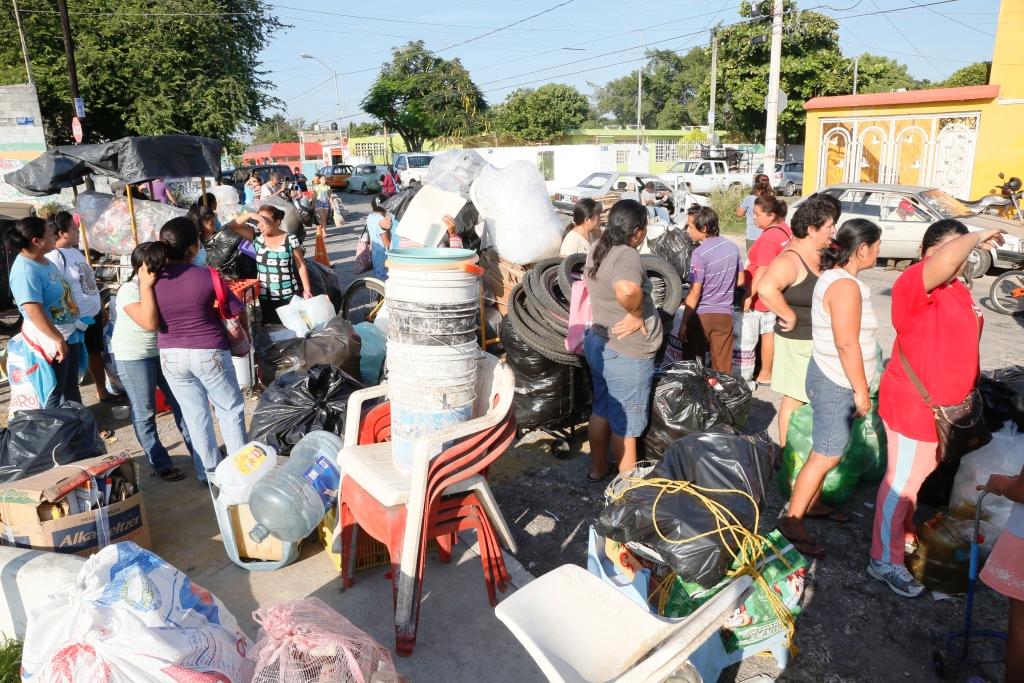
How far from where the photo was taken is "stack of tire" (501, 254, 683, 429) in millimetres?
4734

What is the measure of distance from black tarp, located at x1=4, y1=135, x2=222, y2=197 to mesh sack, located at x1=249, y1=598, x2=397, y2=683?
679 centimetres

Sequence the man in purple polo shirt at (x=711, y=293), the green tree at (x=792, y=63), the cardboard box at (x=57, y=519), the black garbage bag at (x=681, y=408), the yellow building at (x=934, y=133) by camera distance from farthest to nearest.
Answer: the green tree at (x=792, y=63) < the yellow building at (x=934, y=133) < the man in purple polo shirt at (x=711, y=293) < the black garbage bag at (x=681, y=408) < the cardboard box at (x=57, y=519)

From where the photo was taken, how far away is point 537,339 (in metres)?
4.73

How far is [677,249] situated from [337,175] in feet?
93.8

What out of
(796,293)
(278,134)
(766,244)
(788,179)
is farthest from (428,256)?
(278,134)

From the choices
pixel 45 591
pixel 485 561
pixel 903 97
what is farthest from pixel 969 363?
pixel 903 97

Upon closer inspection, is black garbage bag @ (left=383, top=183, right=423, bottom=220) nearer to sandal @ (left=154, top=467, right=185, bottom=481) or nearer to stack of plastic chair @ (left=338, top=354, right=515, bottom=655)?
sandal @ (left=154, top=467, right=185, bottom=481)

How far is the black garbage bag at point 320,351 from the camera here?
17.1 ft

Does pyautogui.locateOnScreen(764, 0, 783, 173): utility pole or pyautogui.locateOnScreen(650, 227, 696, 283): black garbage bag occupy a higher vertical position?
pyautogui.locateOnScreen(764, 0, 783, 173): utility pole

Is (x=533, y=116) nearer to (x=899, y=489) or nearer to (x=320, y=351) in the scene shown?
(x=320, y=351)

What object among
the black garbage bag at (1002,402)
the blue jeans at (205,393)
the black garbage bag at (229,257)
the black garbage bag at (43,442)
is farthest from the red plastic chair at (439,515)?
the black garbage bag at (229,257)

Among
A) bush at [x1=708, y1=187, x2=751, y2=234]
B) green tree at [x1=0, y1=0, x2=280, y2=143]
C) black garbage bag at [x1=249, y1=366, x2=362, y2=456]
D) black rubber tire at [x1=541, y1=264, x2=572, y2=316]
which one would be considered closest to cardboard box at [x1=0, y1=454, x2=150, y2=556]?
black garbage bag at [x1=249, y1=366, x2=362, y2=456]

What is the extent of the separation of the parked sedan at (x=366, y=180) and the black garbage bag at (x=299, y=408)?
29.6 metres

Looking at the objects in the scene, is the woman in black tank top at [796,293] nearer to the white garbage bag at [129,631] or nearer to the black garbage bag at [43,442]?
the white garbage bag at [129,631]
